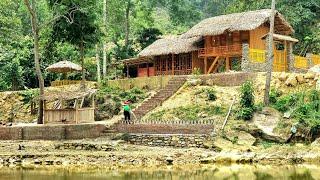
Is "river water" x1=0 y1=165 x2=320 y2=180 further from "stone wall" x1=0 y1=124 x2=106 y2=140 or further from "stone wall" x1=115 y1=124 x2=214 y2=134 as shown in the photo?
"stone wall" x1=0 y1=124 x2=106 y2=140

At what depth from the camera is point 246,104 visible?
28.7 meters

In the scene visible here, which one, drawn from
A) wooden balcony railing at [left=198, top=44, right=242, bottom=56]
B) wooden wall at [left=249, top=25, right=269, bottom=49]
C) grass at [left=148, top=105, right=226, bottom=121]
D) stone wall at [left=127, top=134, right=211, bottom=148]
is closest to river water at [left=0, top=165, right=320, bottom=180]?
stone wall at [left=127, top=134, right=211, bottom=148]

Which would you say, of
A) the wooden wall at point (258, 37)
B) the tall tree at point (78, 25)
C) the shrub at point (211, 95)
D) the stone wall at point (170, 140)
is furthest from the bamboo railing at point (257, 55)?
the stone wall at point (170, 140)

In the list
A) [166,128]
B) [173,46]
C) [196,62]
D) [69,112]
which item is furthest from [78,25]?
[166,128]

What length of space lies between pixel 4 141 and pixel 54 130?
8.97ft

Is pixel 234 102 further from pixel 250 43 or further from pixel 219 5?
pixel 219 5

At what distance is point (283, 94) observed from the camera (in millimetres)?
30906

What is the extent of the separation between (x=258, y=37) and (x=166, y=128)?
14543 mm

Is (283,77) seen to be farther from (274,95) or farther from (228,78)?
(228,78)

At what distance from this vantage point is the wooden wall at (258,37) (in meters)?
39.2

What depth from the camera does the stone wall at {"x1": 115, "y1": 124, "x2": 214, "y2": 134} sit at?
27.3 metres

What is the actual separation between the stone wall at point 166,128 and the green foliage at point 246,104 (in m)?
2.07

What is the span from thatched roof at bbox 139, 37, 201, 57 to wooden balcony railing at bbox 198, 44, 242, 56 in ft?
2.92

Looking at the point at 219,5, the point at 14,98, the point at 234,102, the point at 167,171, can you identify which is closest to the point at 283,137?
the point at 234,102
